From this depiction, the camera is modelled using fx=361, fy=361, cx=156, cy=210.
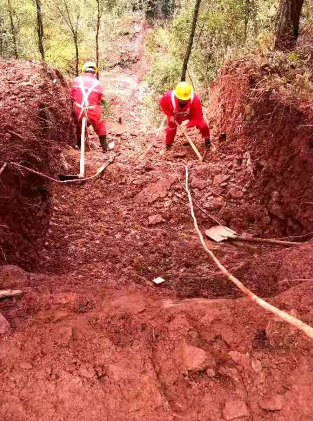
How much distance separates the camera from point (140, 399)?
1.97 meters

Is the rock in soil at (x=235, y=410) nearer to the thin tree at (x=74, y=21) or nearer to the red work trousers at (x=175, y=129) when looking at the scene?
the red work trousers at (x=175, y=129)

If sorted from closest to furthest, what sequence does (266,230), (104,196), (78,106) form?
(266,230) < (104,196) < (78,106)

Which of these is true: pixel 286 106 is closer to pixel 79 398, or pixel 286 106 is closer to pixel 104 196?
pixel 104 196

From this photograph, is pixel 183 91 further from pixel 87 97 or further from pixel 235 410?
pixel 235 410

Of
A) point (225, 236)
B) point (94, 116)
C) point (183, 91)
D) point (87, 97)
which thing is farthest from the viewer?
point (94, 116)

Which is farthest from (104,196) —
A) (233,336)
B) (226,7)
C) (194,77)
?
(194,77)

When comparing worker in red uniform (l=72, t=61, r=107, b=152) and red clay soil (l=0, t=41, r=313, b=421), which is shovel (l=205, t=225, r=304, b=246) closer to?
red clay soil (l=0, t=41, r=313, b=421)

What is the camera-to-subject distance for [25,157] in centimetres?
441

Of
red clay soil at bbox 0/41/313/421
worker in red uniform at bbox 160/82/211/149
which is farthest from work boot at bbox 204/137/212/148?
red clay soil at bbox 0/41/313/421

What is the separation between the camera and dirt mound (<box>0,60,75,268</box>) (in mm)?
4043

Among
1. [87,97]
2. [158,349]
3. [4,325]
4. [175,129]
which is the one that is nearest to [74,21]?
[87,97]

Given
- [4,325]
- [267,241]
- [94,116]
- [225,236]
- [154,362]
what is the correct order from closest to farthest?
[154,362] → [4,325] → [267,241] → [225,236] → [94,116]

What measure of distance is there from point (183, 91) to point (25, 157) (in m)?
3.35

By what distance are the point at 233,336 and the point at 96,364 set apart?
872 mm
